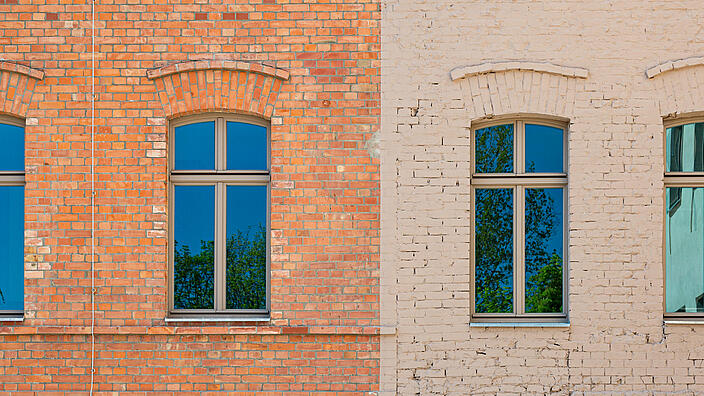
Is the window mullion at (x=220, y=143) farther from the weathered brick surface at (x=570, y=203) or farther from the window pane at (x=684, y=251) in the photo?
the window pane at (x=684, y=251)

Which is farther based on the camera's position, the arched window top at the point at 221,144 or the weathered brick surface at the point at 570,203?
the arched window top at the point at 221,144

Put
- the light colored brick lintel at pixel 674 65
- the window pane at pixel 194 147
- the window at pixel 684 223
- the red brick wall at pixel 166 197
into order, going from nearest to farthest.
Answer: the light colored brick lintel at pixel 674 65 → the red brick wall at pixel 166 197 → the window at pixel 684 223 → the window pane at pixel 194 147

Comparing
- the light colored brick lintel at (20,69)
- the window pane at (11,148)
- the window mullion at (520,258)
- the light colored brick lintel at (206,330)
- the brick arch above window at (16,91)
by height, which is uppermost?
the light colored brick lintel at (20,69)

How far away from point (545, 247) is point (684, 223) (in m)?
1.27

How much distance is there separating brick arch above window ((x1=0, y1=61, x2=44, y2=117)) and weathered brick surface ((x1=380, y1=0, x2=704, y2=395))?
126 inches

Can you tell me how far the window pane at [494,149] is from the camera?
6.25 meters

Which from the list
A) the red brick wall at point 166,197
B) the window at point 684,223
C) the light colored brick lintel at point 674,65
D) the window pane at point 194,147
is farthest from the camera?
the window pane at point 194,147

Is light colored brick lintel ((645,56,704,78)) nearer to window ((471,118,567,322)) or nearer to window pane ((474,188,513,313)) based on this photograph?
window ((471,118,567,322))

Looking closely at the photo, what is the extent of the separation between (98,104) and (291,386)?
3.05 m

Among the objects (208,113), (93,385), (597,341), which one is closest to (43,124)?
(208,113)

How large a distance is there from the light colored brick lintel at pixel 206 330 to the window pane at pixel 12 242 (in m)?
0.40

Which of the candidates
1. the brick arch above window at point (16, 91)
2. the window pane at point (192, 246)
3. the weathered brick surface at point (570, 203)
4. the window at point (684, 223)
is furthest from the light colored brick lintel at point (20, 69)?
the window at point (684, 223)

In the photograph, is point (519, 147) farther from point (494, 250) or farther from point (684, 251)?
point (684, 251)

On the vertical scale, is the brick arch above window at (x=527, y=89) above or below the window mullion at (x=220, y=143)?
above
